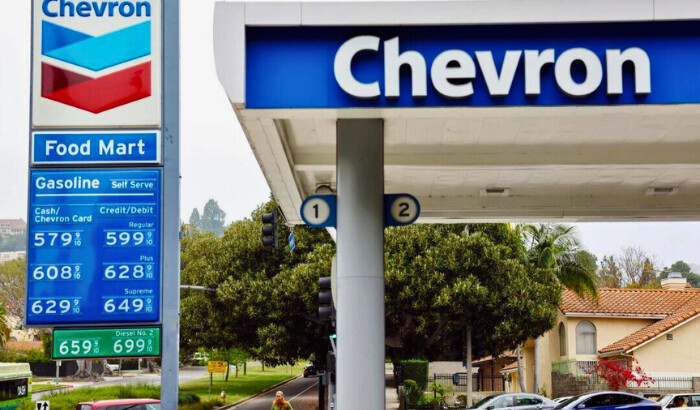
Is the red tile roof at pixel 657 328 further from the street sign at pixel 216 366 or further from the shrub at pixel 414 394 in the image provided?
the street sign at pixel 216 366

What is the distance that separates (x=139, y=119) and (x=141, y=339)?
2523mm

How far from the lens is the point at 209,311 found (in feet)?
136

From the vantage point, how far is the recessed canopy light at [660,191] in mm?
16469

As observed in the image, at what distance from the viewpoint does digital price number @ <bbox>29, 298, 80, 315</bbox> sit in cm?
1092

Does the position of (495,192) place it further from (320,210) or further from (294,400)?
(294,400)

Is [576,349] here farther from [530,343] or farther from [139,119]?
[139,119]

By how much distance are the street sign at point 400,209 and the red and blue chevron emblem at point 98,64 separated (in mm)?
3068

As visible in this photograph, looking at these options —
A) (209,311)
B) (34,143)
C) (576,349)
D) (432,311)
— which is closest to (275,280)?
(209,311)

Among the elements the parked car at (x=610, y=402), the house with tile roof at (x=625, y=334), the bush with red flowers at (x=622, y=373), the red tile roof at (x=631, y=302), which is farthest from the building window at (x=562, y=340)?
the parked car at (x=610, y=402)

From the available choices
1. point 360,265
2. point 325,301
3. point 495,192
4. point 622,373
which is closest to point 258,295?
point 622,373

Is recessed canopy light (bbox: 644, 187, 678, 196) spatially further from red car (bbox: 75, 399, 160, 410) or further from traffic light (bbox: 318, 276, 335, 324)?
red car (bbox: 75, 399, 160, 410)

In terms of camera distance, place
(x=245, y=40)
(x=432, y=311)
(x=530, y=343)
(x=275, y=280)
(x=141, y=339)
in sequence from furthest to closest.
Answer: (x=530, y=343) → (x=275, y=280) → (x=432, y=311) → (x=141, y=339) → (x=245, y=40)

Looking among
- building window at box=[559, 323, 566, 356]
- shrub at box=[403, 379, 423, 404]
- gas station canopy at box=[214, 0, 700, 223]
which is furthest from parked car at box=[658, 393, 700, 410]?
gas station canopy at box=[214, 0, 700, 223]

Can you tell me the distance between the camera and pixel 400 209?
1092 centimetres
